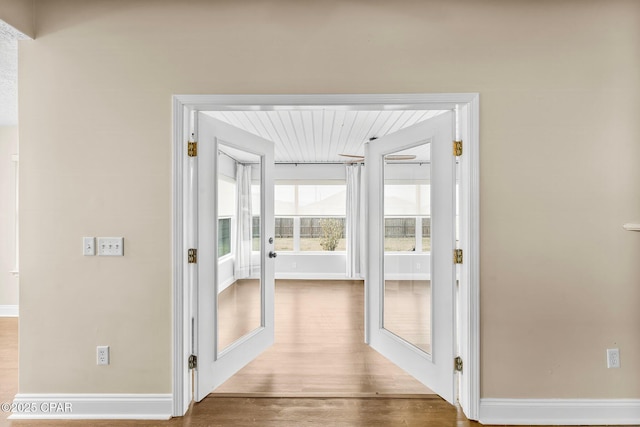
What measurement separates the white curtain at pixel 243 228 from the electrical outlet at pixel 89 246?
3.19ft

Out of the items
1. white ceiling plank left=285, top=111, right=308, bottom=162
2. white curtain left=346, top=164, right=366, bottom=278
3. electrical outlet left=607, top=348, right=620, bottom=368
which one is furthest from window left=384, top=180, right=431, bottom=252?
white curtain left=346, top=164, right=366, bottom=278

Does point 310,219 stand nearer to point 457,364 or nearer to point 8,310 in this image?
point 8,310

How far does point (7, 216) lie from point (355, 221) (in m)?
5.31

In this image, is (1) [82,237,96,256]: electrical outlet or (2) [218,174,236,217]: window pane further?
(2) [218,174,236,217]: window pane

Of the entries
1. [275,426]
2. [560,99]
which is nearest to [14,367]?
[275,426]

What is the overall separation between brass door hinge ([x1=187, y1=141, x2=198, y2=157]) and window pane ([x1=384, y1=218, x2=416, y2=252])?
1.59 m

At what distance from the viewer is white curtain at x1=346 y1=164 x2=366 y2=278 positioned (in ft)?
21.5

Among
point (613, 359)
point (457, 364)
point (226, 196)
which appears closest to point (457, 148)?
point (457, 364)

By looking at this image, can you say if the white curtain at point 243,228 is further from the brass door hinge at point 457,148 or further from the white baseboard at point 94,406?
the brass door hinge at point 457,148

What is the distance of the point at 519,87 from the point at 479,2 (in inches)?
23.6

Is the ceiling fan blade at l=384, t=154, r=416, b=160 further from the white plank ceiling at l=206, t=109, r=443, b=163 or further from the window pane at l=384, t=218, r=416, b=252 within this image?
the white plank ceiling at l=206, t=109, r=443, b=163

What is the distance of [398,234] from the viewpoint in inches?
106

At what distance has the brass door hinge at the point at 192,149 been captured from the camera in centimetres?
209

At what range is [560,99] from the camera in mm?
2016
